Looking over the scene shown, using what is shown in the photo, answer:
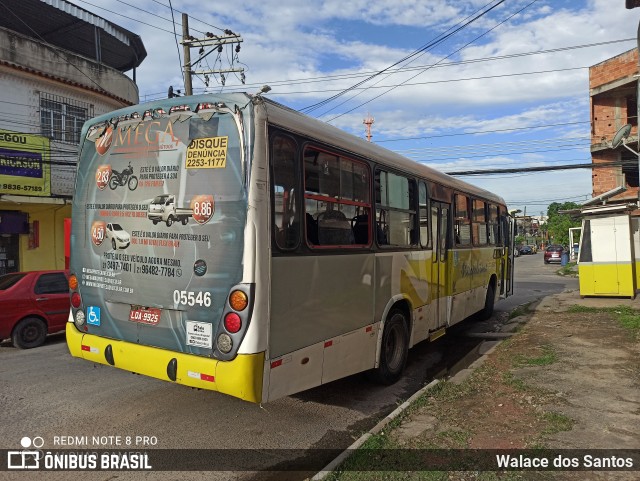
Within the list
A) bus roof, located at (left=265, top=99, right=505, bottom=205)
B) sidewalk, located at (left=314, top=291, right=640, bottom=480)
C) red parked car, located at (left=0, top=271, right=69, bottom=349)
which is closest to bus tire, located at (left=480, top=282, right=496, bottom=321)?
sidewalk, located at (left=314, top=291, right=640, bottom=480)

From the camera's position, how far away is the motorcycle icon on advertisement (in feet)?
14.8

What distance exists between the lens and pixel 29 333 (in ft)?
29.1

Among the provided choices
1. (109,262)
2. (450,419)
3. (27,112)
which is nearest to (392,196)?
(450,419)

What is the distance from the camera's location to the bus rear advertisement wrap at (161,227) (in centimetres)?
398

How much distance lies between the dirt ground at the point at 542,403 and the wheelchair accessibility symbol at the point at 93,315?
9.98 ft

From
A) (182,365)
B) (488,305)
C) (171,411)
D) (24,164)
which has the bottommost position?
(171,411)

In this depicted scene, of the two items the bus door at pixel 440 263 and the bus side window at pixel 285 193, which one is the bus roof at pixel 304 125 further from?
the bus door at pixel 440 263

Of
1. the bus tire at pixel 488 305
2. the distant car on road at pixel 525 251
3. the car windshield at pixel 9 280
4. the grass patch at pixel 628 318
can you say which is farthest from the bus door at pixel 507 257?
the distant car on road at pixel 525 251

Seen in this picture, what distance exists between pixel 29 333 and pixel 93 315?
5.30 metres

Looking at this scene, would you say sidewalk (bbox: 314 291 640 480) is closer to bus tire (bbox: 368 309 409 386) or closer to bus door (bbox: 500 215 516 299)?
bus tire (bbox: 368 309 409 386)

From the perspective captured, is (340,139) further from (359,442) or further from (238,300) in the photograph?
(359,442)

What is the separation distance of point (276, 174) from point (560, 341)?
20.0 feet

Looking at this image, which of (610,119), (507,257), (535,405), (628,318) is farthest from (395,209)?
(610,119)

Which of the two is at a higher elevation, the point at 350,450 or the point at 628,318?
the point at 628,318
